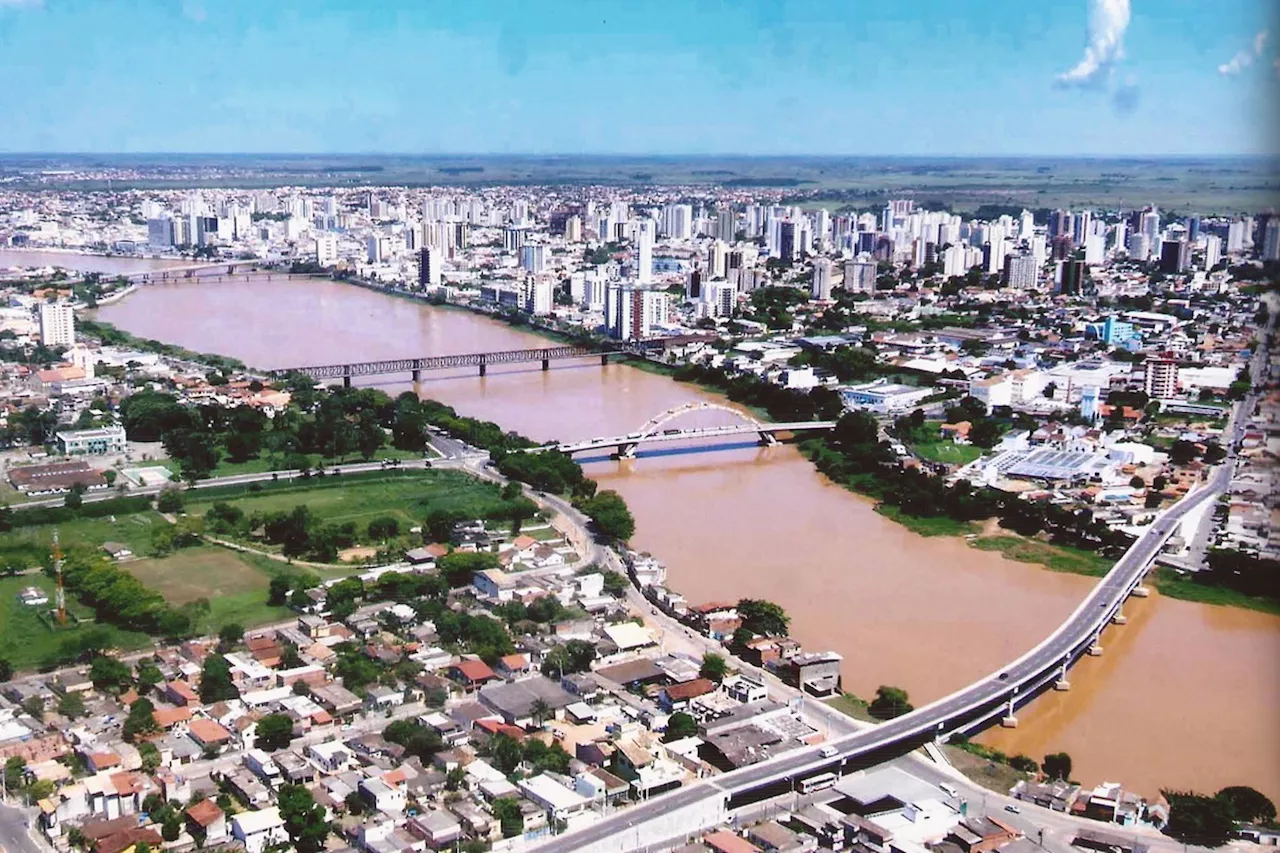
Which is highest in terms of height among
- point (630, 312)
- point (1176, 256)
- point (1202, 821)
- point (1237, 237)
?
point (1237, 237)

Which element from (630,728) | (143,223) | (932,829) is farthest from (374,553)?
(143,223)

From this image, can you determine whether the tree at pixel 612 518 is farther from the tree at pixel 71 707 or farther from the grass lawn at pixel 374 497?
the tree at pixel 71 707

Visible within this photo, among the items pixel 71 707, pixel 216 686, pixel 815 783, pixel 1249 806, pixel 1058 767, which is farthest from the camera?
pixel 216 686

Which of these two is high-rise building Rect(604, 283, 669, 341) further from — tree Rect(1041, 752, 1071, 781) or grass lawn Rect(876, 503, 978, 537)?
tree Rect(1041, 752, 1071, 781)

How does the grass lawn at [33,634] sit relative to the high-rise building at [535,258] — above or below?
below

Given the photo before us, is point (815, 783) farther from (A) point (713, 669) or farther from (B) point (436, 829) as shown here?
(B) point (436, 829)

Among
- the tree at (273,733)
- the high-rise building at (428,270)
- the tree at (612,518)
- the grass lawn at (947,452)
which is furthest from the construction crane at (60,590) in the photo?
the high-rise building at (428,270)

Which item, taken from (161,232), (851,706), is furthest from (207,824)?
(161,232)
